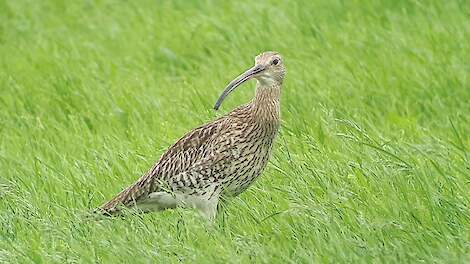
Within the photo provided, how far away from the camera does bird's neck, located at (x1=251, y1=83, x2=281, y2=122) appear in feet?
25.7

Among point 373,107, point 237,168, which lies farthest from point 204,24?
point 237,168

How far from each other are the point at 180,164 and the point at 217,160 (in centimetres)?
25

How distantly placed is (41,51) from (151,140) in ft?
11.8

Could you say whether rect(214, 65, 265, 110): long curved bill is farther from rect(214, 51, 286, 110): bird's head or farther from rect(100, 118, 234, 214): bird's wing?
rect(100, 118, 234, 214): bird's wing

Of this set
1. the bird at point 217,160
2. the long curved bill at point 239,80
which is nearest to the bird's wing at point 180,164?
the bird at point 217,160

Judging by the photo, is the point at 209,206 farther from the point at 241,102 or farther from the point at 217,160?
the point at 241,102

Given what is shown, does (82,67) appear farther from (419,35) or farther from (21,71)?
(419,35)

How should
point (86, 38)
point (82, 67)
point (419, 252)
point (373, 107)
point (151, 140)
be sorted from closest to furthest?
point (419, 252) → point (151, 140) → point (373, 107) → point (82, 67) → point (86, 38)

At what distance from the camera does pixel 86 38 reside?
524 inches

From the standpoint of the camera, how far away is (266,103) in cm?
786

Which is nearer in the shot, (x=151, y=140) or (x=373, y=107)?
(x=151, y=140)

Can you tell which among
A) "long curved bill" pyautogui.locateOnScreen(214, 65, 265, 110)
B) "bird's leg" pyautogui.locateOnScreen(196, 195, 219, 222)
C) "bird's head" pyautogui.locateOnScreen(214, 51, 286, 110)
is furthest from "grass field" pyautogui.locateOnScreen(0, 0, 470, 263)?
"long curved bill" pyautogui.locateOnScreen(214, 65, 265, 110)

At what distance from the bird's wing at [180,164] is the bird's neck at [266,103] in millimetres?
204

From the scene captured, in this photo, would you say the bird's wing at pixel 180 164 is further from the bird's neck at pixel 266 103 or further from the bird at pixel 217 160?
the bird's neck at pixel 266 103
